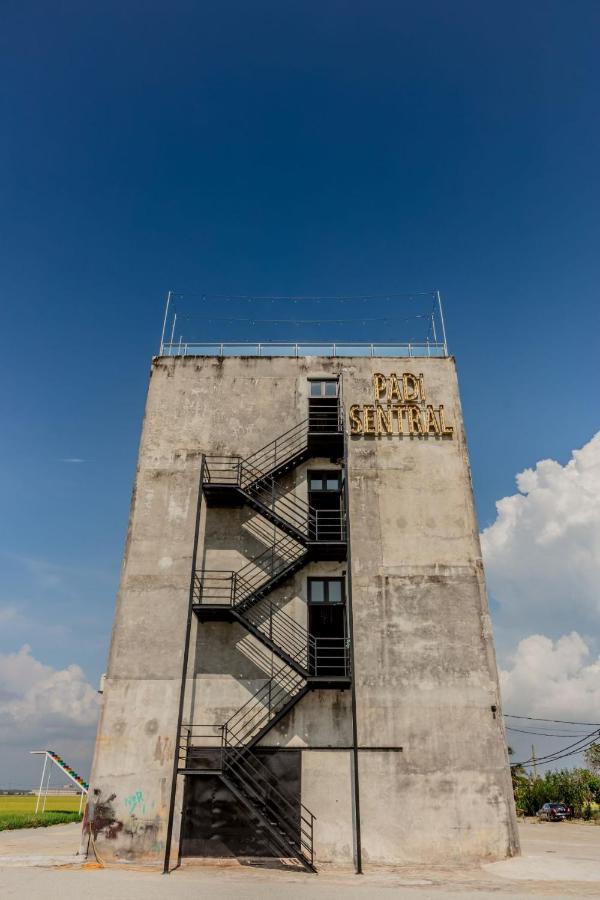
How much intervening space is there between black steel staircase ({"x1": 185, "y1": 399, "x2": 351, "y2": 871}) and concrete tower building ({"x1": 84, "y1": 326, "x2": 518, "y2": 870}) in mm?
69

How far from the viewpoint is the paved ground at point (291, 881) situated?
11305mm

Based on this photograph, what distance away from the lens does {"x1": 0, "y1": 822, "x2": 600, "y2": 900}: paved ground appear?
37.1 feet

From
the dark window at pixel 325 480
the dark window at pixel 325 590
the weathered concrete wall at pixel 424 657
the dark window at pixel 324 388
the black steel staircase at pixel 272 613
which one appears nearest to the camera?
the black steel staircase at pixel 272 613

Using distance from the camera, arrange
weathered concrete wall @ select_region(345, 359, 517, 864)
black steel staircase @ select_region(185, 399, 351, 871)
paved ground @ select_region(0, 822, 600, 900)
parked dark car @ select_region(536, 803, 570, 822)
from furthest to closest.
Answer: parked dark car @ select_region(536, 803, 570, 822) < weathered concrete wall @ select_region(345, 359, 517, 864) < black steel staircase @ select_region(185, 399, 351, 871) < paved ground @ select_region(0, 822, 600, 900)

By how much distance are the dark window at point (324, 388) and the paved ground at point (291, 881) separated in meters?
14.7

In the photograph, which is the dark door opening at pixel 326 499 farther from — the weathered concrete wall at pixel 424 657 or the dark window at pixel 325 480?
the weathered concrete wall at pixel 424 657

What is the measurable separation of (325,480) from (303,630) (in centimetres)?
529

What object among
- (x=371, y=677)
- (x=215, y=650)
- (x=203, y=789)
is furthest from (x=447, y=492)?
(x=203, y=789)

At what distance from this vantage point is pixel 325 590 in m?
18.6

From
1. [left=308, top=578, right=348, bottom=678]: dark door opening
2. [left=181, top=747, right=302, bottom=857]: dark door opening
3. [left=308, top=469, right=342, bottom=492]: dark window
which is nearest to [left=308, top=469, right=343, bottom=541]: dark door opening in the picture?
[left=308, top=469, right=342, bottom=492]: dark window

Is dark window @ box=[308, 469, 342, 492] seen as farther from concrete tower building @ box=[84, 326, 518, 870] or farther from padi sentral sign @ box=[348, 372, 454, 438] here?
padi sentral sign @ box=[348, 372, 454, 438]

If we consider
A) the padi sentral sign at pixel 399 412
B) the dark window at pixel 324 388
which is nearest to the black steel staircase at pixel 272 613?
the dark window at pixel 324 388

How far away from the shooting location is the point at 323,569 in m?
18.8

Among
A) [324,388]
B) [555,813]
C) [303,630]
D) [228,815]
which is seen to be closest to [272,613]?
[303,630]
